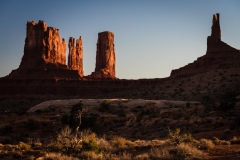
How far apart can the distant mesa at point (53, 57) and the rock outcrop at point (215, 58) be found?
25.2 meters

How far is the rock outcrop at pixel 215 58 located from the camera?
278 feet

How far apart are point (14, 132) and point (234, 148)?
22.8 meters

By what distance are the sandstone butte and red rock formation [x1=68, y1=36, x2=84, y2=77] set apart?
357 inches

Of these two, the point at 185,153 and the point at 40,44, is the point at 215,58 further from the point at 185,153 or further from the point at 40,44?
the point at 185,153

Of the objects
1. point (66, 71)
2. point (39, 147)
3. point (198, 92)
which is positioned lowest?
point (39, 147)

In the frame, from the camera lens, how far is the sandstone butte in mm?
90000

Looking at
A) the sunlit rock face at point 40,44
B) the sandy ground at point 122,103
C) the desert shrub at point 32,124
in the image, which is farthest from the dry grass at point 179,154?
the sunlit rock face at point 40,44

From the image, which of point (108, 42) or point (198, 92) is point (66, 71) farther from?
A: point (198, 92)

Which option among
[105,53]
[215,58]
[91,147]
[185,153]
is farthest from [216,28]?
[185,153]

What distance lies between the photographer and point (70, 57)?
12369 cm

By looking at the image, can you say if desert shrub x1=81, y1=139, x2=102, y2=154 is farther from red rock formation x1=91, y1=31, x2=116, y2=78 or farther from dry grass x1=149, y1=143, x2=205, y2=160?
red rock formation x1=91, y1=31, x2=116, y2=78

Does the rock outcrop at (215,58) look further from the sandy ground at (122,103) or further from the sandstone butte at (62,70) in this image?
the sandy ground at (122,103)

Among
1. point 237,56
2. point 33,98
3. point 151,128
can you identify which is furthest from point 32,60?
point 151,128

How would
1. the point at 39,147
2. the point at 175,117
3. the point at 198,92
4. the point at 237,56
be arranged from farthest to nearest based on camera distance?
the point at 237,56, the point at 198,92, the point at 175,117, the point at 39,147
